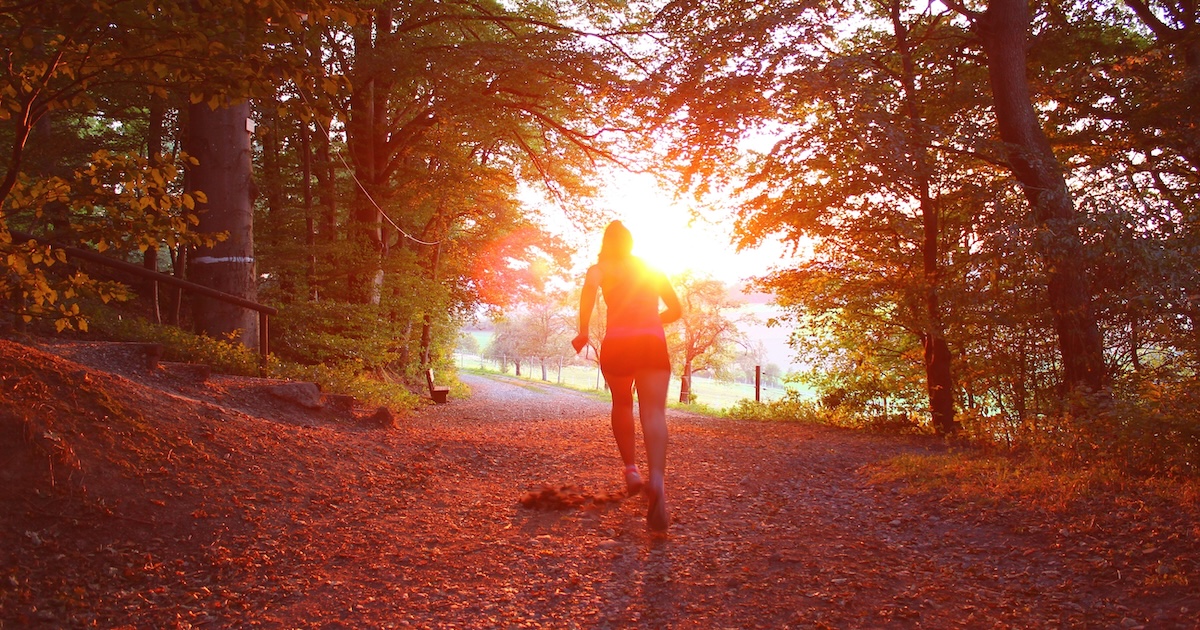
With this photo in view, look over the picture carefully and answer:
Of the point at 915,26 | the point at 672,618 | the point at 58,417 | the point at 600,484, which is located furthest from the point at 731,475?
the point at 915,26

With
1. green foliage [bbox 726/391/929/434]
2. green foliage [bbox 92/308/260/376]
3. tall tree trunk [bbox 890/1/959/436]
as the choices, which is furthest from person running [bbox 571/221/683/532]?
green foliage [bbox 726/391/929/434]

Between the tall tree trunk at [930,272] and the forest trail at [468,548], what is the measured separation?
4.04 metres

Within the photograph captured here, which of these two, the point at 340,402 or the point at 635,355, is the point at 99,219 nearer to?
the point at 635,355

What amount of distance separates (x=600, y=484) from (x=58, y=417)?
11.9ft

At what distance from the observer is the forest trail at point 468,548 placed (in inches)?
122

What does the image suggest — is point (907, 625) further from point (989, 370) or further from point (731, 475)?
point (989, 370)

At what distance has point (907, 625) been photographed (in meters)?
2.99

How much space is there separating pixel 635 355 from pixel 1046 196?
14.2 feet

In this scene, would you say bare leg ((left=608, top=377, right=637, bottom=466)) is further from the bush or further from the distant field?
the distant field

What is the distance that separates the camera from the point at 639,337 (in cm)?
455

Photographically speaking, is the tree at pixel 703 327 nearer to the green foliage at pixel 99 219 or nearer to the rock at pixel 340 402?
the rock at pixel 340 402

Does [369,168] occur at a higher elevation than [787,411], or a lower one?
higher

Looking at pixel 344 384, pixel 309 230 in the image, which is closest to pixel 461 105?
pixel 309 230

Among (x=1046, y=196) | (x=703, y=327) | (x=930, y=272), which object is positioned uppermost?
(x=1046, y=196)
